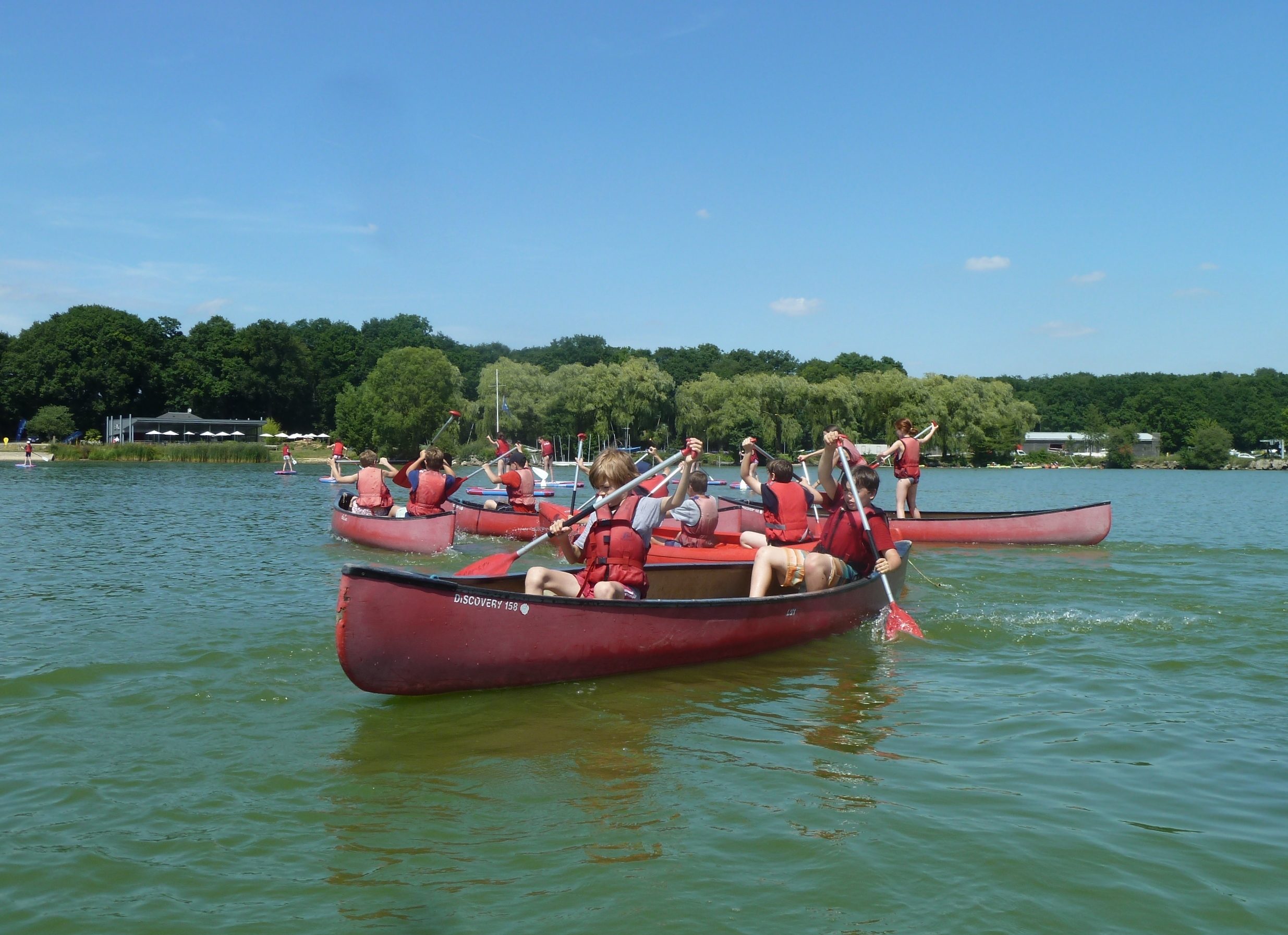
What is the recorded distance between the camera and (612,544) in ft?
22.4

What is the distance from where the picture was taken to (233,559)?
535 inches

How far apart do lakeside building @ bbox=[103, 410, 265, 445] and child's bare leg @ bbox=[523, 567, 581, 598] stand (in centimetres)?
6615

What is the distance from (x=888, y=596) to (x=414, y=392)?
180 feet

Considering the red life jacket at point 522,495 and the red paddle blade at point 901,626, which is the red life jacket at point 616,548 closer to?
the red paddle blade at point 901,626

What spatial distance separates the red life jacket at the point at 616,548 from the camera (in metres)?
6.77

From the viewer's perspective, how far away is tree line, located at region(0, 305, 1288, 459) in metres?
59.0

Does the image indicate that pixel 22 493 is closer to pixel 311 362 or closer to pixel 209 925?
pixel 209 925

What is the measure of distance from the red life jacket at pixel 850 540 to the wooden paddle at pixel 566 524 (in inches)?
67.2

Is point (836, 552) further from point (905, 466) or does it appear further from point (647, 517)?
point (905, 466)

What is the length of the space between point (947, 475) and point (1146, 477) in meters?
13.6

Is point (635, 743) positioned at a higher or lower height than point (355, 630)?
lower

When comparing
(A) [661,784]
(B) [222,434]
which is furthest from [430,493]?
(B) [222,434]

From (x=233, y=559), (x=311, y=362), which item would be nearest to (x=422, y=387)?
(x=311, y=362)

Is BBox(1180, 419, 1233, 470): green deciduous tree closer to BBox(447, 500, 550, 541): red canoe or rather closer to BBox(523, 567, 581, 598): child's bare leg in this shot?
BBox(447, 500, 550, 541): red canoe
